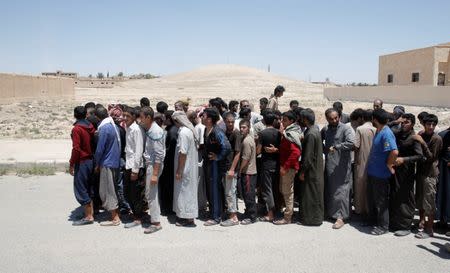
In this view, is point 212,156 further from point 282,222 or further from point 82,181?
point 82,181

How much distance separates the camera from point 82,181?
566 cm

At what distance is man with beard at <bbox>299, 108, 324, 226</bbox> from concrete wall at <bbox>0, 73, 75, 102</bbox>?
26.8 m

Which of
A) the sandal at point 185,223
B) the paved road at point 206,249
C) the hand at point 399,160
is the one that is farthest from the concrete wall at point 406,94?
the sandal at point 185,223

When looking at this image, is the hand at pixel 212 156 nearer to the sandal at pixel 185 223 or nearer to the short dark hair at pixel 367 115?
the sandal at pixel 185 223

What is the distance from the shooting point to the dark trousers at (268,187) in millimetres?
5926

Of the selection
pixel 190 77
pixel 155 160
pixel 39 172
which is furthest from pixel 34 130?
A: pixel 190 77

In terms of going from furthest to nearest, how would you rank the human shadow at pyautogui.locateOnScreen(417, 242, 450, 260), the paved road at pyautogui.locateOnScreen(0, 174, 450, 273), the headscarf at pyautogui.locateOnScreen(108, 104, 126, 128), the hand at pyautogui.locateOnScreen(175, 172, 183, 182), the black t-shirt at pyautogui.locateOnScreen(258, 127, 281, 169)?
the headscarf at pyautogui.locateOnScreen(108, 104, 126, 128)
the black t-shirt at pyautogui.locateOnScreen(258, 127, 281, 169)
the hand at pyautogui.locateOnScreen(175, 172, 183, 182)
the human shadow at pyautogui.locateOnScreen(417, 242, 450, 260)
the paved road at pyautogui.locateOnScreen(0, 174, 450, 273)

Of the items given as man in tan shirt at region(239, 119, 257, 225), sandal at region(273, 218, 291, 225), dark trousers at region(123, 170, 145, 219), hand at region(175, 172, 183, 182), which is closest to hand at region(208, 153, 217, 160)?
man in tan shirt at region(239, 119, 257, 225)

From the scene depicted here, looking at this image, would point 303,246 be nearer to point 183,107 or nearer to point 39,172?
point 183,107

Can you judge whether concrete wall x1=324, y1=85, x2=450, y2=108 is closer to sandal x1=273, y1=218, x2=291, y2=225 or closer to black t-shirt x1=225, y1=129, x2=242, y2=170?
sandal x1=273, y1=218, x2=291, y2=225

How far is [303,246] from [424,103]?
95.6 feet

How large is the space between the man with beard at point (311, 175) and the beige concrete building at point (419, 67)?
35.9 meters

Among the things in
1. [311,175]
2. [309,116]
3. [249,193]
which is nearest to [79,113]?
[249,193]

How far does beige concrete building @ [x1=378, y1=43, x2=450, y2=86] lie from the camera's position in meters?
36.4
